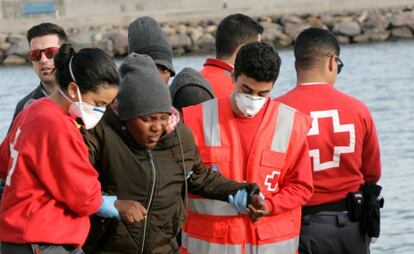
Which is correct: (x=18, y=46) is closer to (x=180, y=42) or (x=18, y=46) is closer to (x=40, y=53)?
(x=180, y=42)

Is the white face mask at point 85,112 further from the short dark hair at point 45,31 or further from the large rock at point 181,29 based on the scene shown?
the large rock at point 181,29

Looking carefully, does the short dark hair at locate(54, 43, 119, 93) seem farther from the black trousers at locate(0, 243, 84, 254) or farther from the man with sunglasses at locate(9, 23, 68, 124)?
the man with sunglasses at locate(9, 23, 68, 124)

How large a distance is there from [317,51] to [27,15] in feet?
149

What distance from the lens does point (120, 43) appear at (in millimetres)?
40812

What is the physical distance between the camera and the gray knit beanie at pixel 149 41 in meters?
7.09

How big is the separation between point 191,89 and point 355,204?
1.06m

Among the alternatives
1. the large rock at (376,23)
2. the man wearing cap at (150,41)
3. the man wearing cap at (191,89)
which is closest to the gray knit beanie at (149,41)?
the man wearing cap at (150,41)

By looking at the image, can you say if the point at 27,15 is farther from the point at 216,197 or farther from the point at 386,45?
the point at 216,197

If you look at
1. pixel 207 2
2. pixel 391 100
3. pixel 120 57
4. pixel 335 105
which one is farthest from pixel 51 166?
pixel 207 2

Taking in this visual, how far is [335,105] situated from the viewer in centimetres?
668

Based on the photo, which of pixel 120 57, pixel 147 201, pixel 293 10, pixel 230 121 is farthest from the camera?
pixel 293 10

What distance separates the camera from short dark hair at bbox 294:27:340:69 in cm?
684

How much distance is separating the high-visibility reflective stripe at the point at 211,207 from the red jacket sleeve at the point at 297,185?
0.21 metres

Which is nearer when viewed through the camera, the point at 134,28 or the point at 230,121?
the point at 230,121
